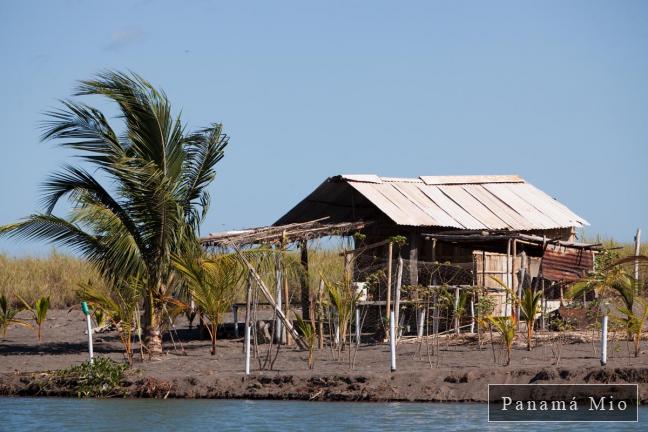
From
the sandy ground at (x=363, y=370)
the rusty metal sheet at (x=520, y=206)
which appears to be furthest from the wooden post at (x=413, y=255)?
the rusty metal sheet at (x=520, y=206)

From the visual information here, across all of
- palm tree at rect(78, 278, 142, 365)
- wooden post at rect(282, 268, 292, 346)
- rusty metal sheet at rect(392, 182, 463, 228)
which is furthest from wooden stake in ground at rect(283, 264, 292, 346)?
rusty metal sheet at rect(392, 182, 463, 228)

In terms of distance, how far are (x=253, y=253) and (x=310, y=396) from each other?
3.57 metres

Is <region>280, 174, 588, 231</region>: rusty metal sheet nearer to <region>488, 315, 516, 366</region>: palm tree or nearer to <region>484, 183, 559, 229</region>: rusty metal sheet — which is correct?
<region>484, 183, 559, 229</region>: rusty metal sheet

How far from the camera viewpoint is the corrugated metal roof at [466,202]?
21.2m

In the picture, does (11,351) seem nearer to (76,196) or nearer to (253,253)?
(76,196)

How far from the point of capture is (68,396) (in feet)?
52.9

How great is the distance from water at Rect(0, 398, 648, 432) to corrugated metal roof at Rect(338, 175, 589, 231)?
6.57 m

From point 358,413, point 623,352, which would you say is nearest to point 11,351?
point 358,413

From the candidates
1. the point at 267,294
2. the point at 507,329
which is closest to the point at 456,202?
the point at 267,294

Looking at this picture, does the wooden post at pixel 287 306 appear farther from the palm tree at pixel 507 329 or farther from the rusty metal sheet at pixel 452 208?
the palm tree at pixel 507 329

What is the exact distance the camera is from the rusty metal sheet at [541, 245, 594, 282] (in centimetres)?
2193

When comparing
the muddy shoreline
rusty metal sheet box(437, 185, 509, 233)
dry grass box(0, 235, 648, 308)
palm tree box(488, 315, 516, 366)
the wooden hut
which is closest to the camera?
the muddy shoreline

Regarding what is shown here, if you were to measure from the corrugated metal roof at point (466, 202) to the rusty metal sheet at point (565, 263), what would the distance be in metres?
0.73

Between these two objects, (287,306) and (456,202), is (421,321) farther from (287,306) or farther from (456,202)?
(456,202)
